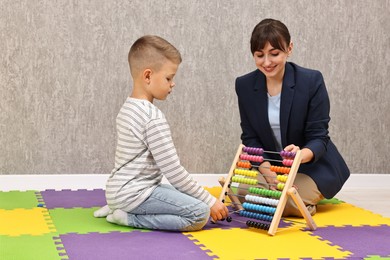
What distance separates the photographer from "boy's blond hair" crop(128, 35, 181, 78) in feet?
9.00

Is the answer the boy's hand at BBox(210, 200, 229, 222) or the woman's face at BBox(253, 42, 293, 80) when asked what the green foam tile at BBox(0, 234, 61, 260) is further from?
the woman's face at BBox(253, 42, 293, 80)

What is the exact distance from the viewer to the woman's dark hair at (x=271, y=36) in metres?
2.95

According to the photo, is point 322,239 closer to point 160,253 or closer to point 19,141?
point 160,253

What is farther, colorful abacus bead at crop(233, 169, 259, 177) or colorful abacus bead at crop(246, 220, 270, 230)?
colorful abacus bead at crop(233, 169, 259, 177)

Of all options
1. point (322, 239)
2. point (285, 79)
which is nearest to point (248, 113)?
point (285, 79)

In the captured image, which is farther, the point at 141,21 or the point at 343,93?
the point at 343,93

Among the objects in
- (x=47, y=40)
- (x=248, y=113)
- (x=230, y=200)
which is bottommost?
(x=230, y=200)

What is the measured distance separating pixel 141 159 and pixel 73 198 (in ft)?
2.69

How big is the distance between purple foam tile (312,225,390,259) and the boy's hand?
1.21ft

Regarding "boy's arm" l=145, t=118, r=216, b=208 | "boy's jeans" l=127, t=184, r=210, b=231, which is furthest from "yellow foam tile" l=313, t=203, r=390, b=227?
"boy's arm" l=145, t=118, r=216, b=208

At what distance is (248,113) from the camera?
128 inches

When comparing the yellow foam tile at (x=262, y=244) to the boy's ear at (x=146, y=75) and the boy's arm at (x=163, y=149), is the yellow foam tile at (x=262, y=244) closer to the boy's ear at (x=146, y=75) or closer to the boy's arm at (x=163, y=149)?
the boy's arm at (x=163, y=149)

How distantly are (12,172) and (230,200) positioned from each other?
120 cm

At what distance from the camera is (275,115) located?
3182mm
